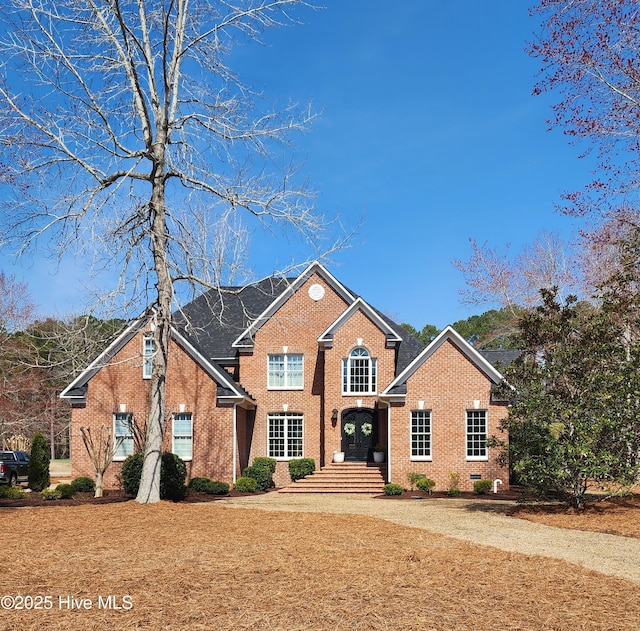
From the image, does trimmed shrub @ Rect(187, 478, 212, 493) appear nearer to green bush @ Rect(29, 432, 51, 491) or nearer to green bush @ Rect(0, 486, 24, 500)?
green bush @ Rect(0, 486, 24, 500)

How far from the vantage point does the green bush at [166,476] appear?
18766 mm

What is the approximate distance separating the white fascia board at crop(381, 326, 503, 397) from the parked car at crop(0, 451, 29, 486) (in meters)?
14.4

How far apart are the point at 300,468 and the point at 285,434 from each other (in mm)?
1956

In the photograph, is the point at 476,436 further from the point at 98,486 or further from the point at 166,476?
the point at 98,486

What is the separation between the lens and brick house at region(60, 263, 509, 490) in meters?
25.4

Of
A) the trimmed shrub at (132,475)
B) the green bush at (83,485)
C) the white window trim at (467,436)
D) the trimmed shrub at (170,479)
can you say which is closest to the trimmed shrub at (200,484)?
the green bush at (83,485)

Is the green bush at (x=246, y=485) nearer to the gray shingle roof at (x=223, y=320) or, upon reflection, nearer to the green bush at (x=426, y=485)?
the green bush at (x=426, y=485)

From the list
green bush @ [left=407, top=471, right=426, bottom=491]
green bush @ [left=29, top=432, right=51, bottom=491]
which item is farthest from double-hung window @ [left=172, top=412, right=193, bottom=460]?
green bush @ [left=407, top=471, right=426, bottom=491]

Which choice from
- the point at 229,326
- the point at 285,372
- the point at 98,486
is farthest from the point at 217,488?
the point at 229,326

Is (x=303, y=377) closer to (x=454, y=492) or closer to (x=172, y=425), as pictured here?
(x=172, y=425)

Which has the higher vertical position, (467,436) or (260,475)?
(467,436)

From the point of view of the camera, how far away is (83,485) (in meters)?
23.3

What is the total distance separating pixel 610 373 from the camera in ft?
52.3

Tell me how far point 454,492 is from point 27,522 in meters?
14.4
